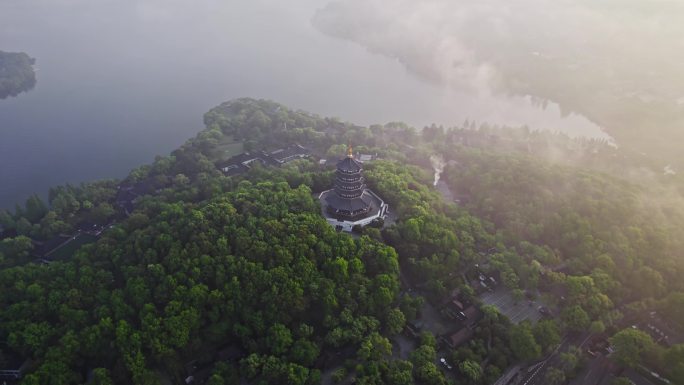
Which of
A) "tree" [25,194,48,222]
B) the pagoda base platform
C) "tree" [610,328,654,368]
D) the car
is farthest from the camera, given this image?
"tree" [25,194,48,222]

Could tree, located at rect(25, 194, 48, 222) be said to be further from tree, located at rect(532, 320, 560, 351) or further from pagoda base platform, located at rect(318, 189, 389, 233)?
tree, located at rect(532, 320, 560, 351)

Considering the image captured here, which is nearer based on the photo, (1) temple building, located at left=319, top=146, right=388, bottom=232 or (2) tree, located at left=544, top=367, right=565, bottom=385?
(2) tree, located at left=544, top=367, right=565, bottom=385

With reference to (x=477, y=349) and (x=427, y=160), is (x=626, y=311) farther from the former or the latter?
(x=427, y=160)

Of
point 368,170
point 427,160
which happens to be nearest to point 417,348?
point 368,170

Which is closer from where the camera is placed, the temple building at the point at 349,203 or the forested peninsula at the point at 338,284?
the forested peninsula at the point at 338,284

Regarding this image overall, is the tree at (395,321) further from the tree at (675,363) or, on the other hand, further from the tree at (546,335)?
the tree at (675,363)

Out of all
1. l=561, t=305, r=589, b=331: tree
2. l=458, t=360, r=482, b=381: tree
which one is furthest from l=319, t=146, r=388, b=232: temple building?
l=561, t=305, r=589, b=331: tree

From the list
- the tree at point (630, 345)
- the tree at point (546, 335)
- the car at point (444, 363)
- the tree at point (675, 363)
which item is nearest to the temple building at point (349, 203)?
the car at point (444, 363)
